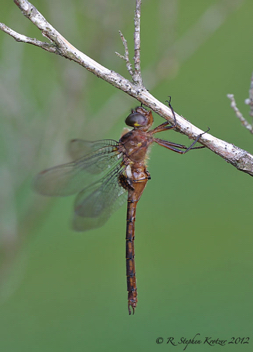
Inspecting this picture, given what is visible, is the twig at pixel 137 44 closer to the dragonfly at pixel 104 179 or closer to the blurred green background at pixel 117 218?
the dragonfly at pixel 104 179

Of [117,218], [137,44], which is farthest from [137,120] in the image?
[117,218]

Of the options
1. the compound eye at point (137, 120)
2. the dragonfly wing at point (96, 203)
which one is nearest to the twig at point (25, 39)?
the compound eye at point (137, 120)

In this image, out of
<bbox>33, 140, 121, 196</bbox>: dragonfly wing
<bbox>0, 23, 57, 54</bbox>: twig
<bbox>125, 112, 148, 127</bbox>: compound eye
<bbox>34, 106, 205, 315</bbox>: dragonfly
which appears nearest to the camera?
<bbox>0, 23, 57, 54</bbox>: twig

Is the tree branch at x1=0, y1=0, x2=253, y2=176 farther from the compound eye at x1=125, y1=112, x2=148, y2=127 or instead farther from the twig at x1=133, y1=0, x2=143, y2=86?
the compound eye at x1=125, y1=112, x2=148, y2=127

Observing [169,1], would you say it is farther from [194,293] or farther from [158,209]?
[194,293]

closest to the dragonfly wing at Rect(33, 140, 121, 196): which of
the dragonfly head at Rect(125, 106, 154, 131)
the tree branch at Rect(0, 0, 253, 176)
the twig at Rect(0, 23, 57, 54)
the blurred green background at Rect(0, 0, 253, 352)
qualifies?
the dragonfly head at Rect(125, 106, 154, 131)

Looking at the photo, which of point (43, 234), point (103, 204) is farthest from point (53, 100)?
point (43, 234)

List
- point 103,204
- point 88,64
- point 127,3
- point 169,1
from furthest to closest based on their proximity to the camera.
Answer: point 169,1 < point 127,3 < point 103,204 < point 88,64
